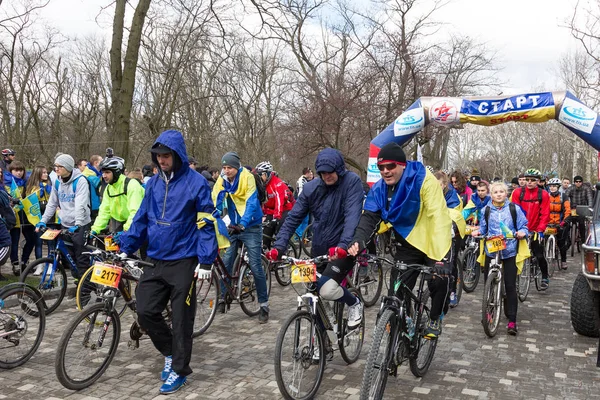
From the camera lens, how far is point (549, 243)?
418 inches

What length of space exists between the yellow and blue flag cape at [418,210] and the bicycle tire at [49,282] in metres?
4.48

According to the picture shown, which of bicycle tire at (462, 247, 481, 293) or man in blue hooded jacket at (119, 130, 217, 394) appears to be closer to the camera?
man in blue hooded jacket at (119, 130, 217, 394)

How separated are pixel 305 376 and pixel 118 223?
3.77 m

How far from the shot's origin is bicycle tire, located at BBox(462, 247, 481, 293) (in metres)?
8.91

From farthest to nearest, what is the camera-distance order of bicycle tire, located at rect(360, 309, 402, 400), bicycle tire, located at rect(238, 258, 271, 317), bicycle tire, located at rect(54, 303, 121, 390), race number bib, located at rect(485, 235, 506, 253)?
bicycle tire, located at rect(238, 258, 271, 317) < race number bib, located at rect(485, 235, 506, 253) < bicycle tire, located at rect(54, 303, 121, 390) < bicycle tire, located at rect(360, 309, 402, 400)

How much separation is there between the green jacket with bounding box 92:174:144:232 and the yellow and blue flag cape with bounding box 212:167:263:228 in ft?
3.11

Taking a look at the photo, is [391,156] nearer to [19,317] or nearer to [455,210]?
[455,210]

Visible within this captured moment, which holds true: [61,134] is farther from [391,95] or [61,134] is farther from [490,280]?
[490,280]

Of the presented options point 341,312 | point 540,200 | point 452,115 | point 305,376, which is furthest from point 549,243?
point 305,376

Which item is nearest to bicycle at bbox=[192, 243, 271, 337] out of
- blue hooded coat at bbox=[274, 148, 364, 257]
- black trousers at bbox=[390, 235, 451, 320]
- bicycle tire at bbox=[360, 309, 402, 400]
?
blue hooded coat at bbox=[274, 148, 364, 257]

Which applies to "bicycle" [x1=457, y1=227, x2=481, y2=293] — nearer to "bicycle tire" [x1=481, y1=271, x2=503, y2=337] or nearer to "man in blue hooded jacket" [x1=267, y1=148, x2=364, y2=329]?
"bicycle tire" [x1=481, y1=271, x2=503, y2=337]

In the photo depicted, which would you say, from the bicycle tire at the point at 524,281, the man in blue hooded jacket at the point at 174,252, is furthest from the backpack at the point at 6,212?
the bicycle tire at the point at 524,281

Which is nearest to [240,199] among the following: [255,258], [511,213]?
[255,258]

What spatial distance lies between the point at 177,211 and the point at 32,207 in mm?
5627
